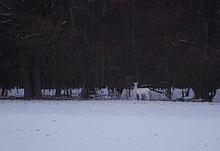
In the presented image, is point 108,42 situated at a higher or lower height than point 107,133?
higher

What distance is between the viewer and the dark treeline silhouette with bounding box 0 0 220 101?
2961 centimetres

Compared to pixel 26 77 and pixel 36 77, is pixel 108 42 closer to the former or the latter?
pixel 36 77

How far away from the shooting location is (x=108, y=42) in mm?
37438

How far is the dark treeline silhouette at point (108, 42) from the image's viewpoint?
2961cm

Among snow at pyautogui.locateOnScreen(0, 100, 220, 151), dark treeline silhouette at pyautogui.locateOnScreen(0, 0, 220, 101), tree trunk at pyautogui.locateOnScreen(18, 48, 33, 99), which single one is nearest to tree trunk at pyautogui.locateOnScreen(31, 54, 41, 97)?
dark treeline silhouette at pyautogui.locateOnScreen(0, 0, 220, 101)

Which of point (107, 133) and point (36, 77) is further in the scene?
point (36, 77)

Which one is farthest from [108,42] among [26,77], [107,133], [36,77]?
[107,133]

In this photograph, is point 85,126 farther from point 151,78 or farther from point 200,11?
point 151,78

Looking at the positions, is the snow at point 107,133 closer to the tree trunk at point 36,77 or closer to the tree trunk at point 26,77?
the tree trunk at point 26,77

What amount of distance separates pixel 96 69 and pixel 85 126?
21.0 metres

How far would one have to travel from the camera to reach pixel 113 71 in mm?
39750

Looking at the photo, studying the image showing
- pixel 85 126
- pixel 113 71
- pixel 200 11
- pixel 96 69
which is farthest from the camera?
pixel 113 71

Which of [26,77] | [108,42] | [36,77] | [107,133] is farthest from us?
[108,42]

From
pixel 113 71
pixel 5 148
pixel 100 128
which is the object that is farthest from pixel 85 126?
pixel 113 71
